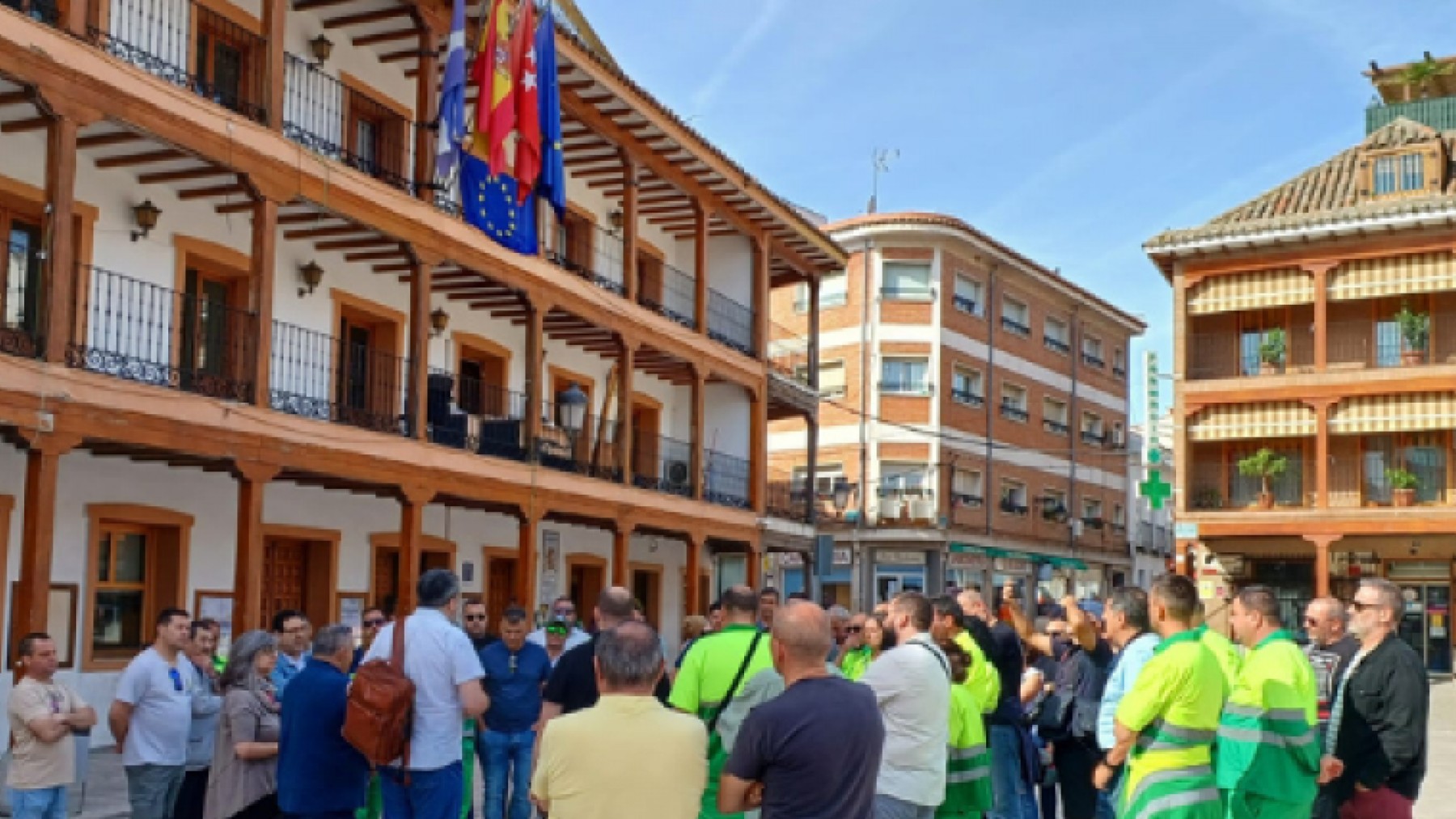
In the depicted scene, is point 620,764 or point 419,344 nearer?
point 620,764

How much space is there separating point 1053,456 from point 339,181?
33849mm

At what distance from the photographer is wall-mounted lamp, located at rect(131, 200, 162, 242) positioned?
657 inches

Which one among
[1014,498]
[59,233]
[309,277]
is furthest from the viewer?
[1014,498]

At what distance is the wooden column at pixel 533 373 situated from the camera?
21750 mm

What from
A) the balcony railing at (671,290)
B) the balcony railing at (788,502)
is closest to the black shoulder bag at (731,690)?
the balcony railing at (671,290)

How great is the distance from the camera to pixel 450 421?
21.2 metres

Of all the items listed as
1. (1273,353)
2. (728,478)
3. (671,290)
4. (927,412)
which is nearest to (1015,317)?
(927,412)

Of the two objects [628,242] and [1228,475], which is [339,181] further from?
[1228,475]

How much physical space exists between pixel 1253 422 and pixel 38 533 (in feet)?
95.9

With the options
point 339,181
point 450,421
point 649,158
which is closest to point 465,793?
point 339,181

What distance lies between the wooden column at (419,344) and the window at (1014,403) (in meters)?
28.5

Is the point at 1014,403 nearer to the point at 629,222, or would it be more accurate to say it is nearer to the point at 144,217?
the point at 629,222

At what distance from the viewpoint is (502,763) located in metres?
11.4

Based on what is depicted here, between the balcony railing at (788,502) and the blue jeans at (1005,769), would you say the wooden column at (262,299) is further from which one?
the balcony railing at (788,502)
